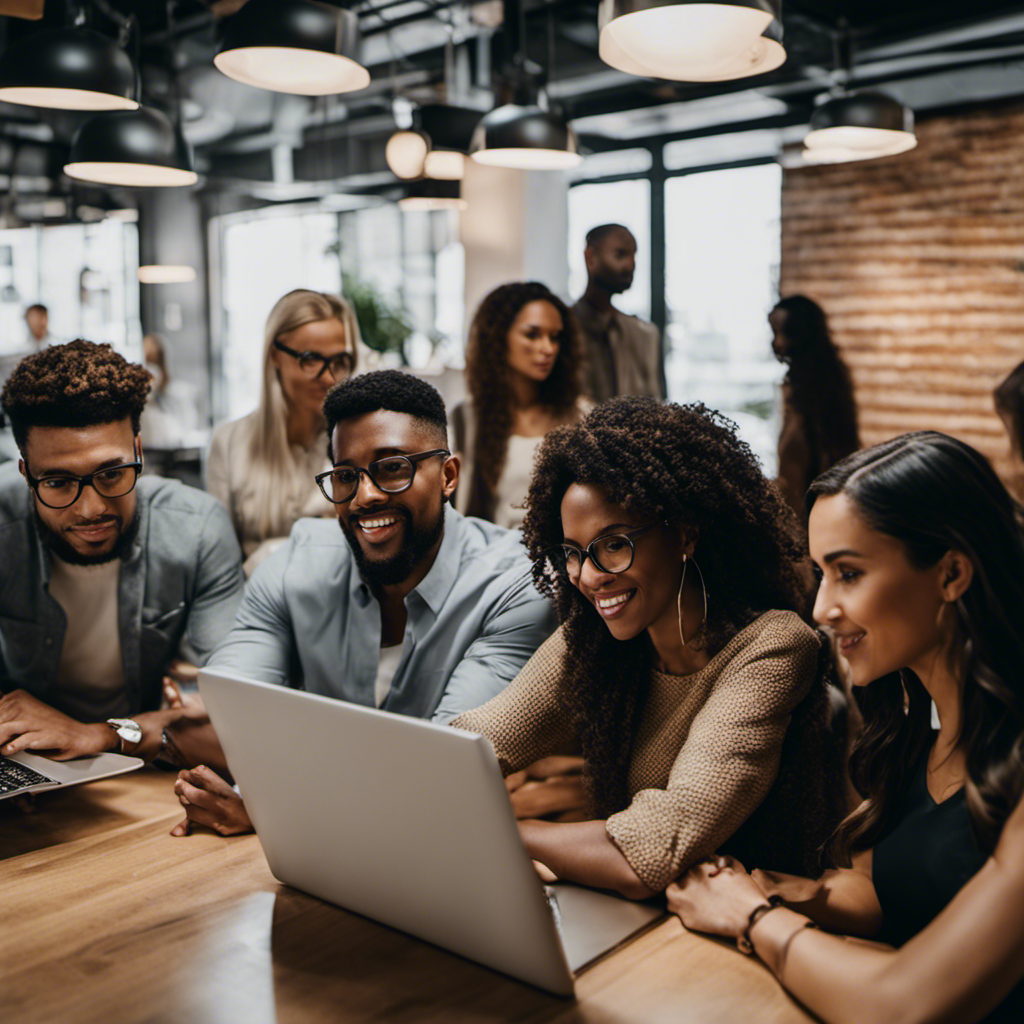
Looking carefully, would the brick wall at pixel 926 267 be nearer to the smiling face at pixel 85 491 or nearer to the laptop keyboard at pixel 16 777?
the smiling face at pixel 85 491

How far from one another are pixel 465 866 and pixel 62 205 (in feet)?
29.9

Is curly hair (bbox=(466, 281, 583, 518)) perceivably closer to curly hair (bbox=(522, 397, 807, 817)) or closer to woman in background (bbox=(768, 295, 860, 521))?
woman in background (bbox=(768, 295, 860, 521))

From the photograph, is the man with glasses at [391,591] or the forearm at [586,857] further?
the man with glasses at [391,591]

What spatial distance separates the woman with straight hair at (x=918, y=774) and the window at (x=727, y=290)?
5.00 meters

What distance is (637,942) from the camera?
4.28 ft

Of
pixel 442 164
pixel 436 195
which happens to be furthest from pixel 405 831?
pixel 436 195

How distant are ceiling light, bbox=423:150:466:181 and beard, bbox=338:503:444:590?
3.31 meters

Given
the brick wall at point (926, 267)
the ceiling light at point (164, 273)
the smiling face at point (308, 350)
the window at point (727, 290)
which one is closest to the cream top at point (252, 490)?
the smiling face at point (308, 350)

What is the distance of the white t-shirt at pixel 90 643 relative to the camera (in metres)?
2.31

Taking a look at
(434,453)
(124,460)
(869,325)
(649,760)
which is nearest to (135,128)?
(124,460)

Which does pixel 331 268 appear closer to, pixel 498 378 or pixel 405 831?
pixel 498 378

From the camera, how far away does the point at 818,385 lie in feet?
13.5

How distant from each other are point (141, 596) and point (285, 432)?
1147mm

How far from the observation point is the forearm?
1.38m
